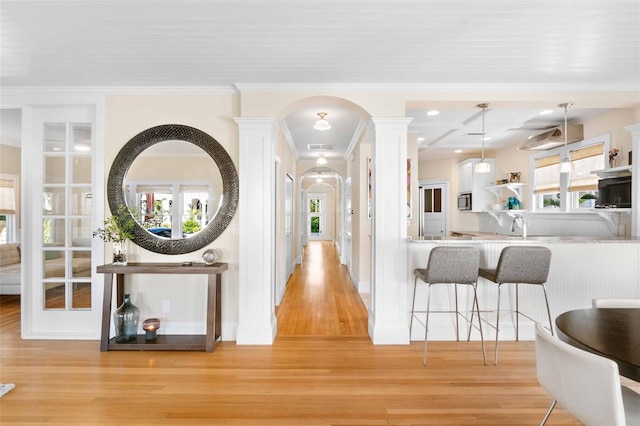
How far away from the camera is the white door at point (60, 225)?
11.1ft

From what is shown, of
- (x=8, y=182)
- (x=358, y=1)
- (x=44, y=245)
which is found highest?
(x=358, y=1)

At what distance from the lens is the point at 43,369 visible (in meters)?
2.72

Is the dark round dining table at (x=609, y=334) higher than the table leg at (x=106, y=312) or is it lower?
higher

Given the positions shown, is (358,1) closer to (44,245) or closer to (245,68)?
(245,68)

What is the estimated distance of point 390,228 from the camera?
10.7 ft

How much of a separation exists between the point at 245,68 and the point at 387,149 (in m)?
1.54

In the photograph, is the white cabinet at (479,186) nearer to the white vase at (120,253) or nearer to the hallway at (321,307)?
the hallway at (321,307)

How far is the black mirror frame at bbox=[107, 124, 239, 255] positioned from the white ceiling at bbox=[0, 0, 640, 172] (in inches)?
19.2

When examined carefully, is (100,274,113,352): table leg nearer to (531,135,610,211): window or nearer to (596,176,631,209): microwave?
(596,176,631,209): microwave

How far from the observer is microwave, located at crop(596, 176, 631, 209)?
132 inches

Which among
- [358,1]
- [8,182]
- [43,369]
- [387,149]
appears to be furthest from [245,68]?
[8,182]

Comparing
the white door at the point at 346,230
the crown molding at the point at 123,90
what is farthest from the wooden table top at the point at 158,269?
the white door at the point at 346,230

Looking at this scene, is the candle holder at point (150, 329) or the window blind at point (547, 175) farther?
the window blind at point (547, 175)

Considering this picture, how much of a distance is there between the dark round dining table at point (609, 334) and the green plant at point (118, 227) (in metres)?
3.56
